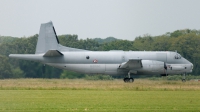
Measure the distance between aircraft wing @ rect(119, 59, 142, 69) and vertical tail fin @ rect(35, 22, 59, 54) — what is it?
25.3 ft

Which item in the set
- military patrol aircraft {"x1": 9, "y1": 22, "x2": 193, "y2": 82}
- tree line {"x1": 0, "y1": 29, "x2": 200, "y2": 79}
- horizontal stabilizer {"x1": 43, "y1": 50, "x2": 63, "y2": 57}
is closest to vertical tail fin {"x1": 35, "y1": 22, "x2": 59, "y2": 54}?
military patrol aircraft {"x1": 9, "y1": 22, "x2": 193, "y2": 82}

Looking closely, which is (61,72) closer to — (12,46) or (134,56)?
(12,46)

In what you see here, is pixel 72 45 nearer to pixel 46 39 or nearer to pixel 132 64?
pixel 46 39

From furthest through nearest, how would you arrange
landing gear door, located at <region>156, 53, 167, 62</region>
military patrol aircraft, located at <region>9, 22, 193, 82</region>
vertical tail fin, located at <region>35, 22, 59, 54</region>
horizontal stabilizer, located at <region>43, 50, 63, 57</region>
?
vertical tail fin, located at <region>35, 22, 59, 54</region> < landing gear door, located at <region>156, 53, 167, 62</region> < military patrol aircraft, located at <region>9, 22, 193, 82</region> < horizontal stabilizer, located at <region>43, 50, 63, 57</region>

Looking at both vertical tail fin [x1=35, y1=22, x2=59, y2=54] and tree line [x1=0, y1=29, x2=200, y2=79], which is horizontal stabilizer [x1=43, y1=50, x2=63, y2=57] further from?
tree line [x1=0, y1=29, x2=200, y2=79]

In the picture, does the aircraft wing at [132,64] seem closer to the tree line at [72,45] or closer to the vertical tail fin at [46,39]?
the vertical tail fin at [46,39]

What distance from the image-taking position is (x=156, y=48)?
6431 centimetres

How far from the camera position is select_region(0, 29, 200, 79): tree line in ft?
187

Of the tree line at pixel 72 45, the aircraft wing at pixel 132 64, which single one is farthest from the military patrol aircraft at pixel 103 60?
the tree line at pixel 72 45

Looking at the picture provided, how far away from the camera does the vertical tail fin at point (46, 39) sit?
49.5m

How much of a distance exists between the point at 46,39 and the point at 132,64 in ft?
31.6

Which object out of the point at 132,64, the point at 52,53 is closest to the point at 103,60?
the point at 132,64

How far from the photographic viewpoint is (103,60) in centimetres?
4869

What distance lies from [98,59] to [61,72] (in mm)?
11084
